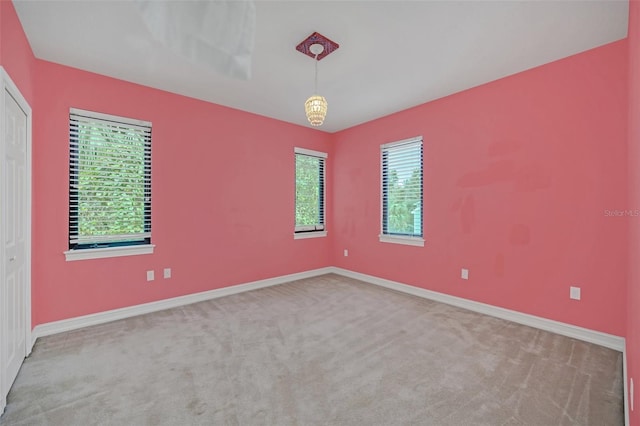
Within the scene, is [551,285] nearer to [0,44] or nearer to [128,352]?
[128,352]

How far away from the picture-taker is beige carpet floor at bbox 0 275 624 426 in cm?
170

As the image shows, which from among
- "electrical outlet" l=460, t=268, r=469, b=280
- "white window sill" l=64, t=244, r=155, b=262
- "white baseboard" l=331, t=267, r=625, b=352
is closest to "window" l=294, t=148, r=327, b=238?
"white baseboard" l=331, t=267, r=625, b=352

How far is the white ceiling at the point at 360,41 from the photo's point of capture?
2066 mm

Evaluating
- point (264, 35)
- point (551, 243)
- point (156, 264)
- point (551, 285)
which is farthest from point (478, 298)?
point (156, 264)

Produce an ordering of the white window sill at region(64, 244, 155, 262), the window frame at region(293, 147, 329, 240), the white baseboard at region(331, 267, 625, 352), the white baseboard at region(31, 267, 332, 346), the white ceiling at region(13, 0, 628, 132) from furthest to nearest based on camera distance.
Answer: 1. the window frame at region(293, 147, 329, 240)
2. the white window sill at region(64, 244, 155, 262)
3. the white baseboard at region(31, 267, 332, 346)
4. the white baseboard at region(331, 267, 625, 352)
5. the white ceiling at region(13, 0, 628, 132)

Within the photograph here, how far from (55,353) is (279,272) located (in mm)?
2778

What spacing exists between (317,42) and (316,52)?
163mm

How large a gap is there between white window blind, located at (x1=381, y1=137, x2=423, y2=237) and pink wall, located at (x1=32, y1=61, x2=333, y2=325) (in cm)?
141

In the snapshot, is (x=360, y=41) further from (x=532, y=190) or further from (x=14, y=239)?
(x=14, y=239)

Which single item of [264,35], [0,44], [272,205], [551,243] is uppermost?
[264,35]

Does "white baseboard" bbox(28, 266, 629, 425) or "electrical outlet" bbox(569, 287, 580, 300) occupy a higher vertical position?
"electrical outlet" bbox(569, 287, 580, 300)

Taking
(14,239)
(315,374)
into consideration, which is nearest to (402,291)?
(315,374)

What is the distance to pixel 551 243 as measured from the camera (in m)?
2.81

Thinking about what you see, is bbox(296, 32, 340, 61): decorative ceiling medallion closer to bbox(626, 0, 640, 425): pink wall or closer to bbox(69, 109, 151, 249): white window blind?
bbox(626, 0, 640, 425): pink wall
